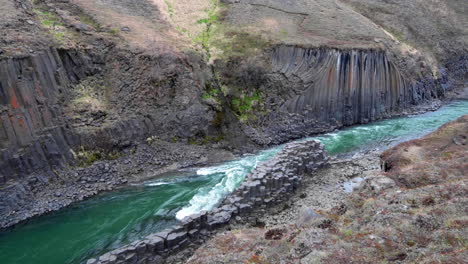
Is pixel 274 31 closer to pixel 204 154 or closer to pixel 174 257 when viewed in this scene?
pixel 204 154

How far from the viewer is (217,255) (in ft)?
41.1

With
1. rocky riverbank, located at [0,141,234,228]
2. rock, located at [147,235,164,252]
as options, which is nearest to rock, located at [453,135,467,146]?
rocky riverbank, located at [0,141,234,228]

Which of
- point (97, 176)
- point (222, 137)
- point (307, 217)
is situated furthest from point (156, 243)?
point (222, 137)

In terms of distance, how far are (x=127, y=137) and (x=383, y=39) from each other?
1210 inches

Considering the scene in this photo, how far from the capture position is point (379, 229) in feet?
33.0

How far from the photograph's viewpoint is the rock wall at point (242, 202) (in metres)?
13.8

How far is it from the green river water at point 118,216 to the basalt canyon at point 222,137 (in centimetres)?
11

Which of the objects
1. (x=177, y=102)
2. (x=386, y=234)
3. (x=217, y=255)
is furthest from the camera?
(x=177, y=102)

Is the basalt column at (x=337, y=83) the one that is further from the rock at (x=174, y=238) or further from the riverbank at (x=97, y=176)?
the rock at (x=174, y=238)

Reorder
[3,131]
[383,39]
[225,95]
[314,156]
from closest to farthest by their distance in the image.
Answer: [3,131] → [314,156] → [225,95] → [383,39]

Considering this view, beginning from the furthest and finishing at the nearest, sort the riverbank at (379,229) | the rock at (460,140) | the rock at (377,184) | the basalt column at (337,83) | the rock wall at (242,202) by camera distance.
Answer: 1. the basalt column at (337,83)
2. the rock at (460,140)
3. the rock at (377,184)
4. the rock wall at (242,202)
5. the riverbank at (379,229)

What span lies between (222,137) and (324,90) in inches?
451

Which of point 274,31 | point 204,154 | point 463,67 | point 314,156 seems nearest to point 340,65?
point 274,31

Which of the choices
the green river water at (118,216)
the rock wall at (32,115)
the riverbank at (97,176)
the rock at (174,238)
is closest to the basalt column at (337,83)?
the green river water at (118,216)
